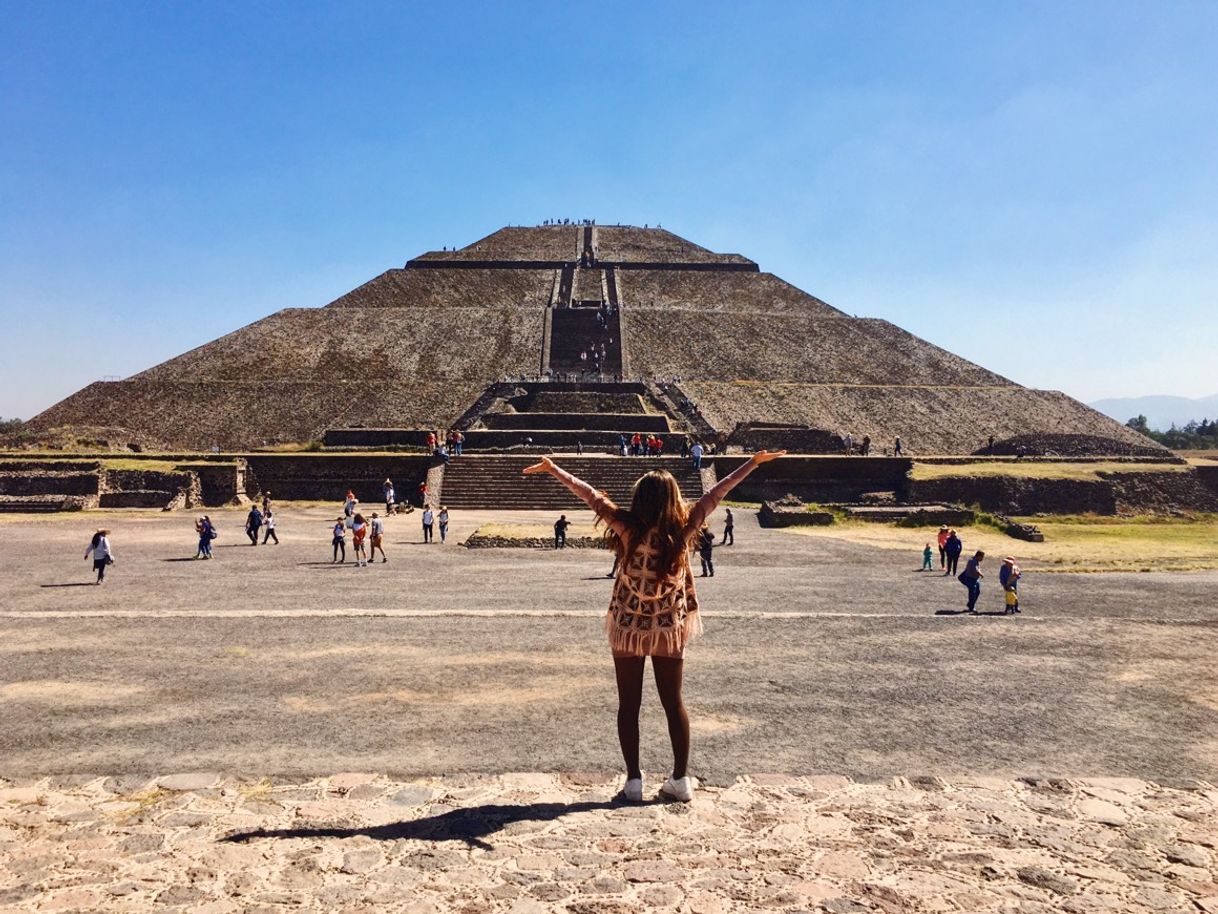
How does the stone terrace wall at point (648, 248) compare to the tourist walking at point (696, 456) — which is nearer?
the tourist walking at point (696, 456)

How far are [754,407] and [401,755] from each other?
35078mm

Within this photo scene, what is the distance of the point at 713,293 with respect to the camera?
58.8 metres

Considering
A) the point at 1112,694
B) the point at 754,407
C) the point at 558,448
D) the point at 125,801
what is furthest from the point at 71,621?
the point at 754,407

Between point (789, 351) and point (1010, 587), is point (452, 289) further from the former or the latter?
point (1010, 587)

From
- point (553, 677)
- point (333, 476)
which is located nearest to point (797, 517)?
point (333, 476)

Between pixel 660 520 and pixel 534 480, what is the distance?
67.5 ft

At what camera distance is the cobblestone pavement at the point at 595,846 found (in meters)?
3.44

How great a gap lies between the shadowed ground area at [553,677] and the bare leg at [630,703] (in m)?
0.74

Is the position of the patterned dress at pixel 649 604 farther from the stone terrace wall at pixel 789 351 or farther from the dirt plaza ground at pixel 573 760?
the stone terrace wall at pixel 789 351

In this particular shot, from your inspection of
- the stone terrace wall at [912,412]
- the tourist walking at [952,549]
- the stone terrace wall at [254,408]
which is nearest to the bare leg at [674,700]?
the tourist walking at [952,549]

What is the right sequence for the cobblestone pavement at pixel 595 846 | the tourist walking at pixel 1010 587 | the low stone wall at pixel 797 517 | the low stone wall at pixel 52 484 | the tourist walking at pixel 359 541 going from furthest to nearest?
the low stone wall at pixel 52 484 → the low stone wall at pixel 797 517 → the tourist walking at pixel 359 541 → the tourist walking at pixel 1010 587 → the cobblestone pavement at pixel 595 846

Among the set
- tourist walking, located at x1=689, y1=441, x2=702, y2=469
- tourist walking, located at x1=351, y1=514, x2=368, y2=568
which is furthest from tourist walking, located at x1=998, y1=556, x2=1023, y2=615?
tourist walking, located at x1=689, y1=441, x2=702, y2=469

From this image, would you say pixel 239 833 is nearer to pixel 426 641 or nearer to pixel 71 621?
pixel 426 641

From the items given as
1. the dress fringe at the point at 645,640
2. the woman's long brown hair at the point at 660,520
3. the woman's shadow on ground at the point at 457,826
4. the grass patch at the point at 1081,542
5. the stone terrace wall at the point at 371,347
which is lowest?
the woman's shadow on ground at the point at 457,826
